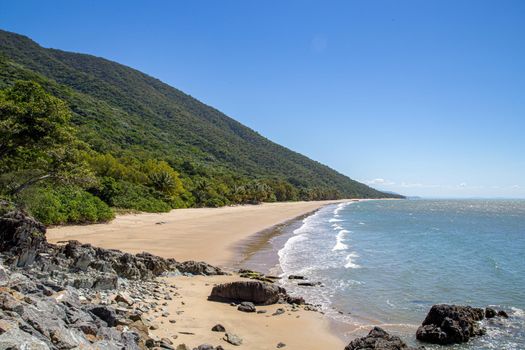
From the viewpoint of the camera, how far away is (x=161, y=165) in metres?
61.5

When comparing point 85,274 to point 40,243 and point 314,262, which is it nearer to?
point 40,243

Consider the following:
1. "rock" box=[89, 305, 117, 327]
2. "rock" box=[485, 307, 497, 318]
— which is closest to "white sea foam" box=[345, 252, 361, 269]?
"rock" box=[485, 307, 497, 318]

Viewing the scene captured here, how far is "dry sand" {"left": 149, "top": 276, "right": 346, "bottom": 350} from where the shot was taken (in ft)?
32.2

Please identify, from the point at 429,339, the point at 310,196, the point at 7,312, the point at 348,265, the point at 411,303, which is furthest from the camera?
the point at 310,196

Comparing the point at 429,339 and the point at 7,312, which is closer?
the point at 7,312

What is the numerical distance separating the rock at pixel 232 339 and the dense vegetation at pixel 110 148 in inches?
679

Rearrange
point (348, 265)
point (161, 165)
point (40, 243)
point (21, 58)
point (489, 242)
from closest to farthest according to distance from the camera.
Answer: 1. point (40, 243)
2. point (348, 265)
3. point (489, 242)
4. point (161, 165)
5. point (21, 58)

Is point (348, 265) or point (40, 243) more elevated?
point (40, 243)

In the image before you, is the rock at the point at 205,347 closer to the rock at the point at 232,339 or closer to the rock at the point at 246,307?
the rock at the point at 232,339

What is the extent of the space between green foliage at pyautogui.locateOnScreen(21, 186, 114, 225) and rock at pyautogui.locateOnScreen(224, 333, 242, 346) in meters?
19.1

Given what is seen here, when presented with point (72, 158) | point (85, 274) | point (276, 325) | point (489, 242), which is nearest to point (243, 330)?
point (276, 325)

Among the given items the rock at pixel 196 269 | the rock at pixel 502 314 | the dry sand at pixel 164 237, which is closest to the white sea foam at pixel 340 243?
the dry sand at pixel 164 237

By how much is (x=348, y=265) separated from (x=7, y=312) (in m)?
20.0

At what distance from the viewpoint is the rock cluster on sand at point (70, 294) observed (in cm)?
579
